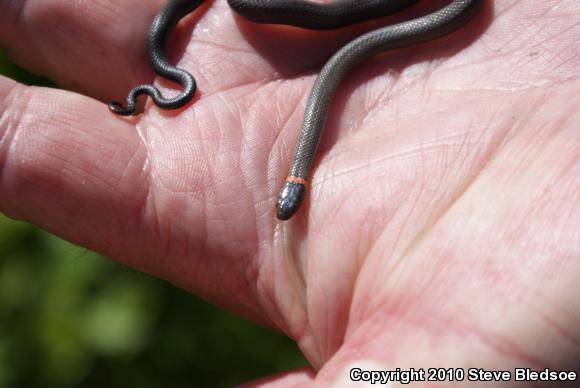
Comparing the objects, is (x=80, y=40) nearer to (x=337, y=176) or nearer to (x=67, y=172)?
(x=67, y=172)

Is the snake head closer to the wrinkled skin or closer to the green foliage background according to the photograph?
the wrinkled skin

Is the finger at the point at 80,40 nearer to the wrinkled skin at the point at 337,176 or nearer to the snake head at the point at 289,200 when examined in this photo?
the wrinkled skin at the point at 337,176

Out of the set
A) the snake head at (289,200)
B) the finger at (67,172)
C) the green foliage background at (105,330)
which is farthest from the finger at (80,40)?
the snake head at (289,200)

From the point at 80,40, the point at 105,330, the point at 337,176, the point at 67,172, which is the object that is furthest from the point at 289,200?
the point at 80,40

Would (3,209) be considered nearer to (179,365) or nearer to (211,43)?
(179,365)

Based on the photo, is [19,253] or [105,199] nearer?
[105,199]

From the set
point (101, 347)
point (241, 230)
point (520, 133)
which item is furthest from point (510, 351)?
point (101, 347)

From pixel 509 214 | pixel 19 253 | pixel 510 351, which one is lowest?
pixel 19 253
